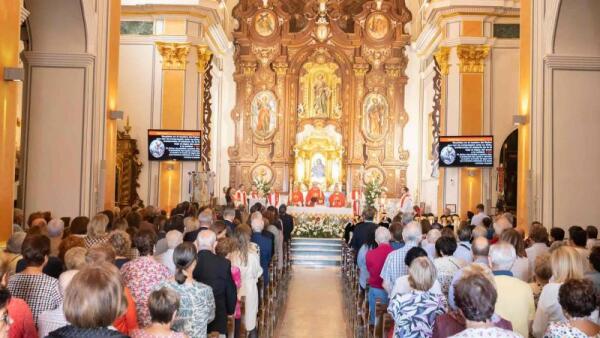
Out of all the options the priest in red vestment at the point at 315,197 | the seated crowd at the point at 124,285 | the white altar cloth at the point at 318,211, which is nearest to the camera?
the seated crowd at the point at 124,285

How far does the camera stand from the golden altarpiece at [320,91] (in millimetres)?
25578

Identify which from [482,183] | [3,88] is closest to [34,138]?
[3,88]

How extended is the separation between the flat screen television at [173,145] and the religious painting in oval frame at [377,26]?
32.7ft

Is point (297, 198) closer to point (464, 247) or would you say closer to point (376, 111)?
point (376, 111)

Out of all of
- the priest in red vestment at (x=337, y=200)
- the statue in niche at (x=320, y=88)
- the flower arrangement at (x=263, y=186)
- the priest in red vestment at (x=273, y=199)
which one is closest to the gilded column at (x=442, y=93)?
the priest in red vestment at (x=337, y=200)

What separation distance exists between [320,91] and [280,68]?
162cm

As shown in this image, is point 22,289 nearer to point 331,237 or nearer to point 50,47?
point 50,47

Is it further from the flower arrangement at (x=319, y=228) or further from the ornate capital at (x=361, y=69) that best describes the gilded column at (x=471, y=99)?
the ornate capital at (x=361, y=69)

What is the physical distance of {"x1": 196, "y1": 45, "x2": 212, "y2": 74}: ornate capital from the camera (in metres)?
19.8

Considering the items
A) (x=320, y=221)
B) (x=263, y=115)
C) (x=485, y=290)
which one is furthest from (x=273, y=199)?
(x=485, y=290)

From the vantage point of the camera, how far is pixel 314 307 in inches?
449

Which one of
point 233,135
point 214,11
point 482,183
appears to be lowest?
point 482,183

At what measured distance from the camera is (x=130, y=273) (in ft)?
18.3

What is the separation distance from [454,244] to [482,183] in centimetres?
1270
